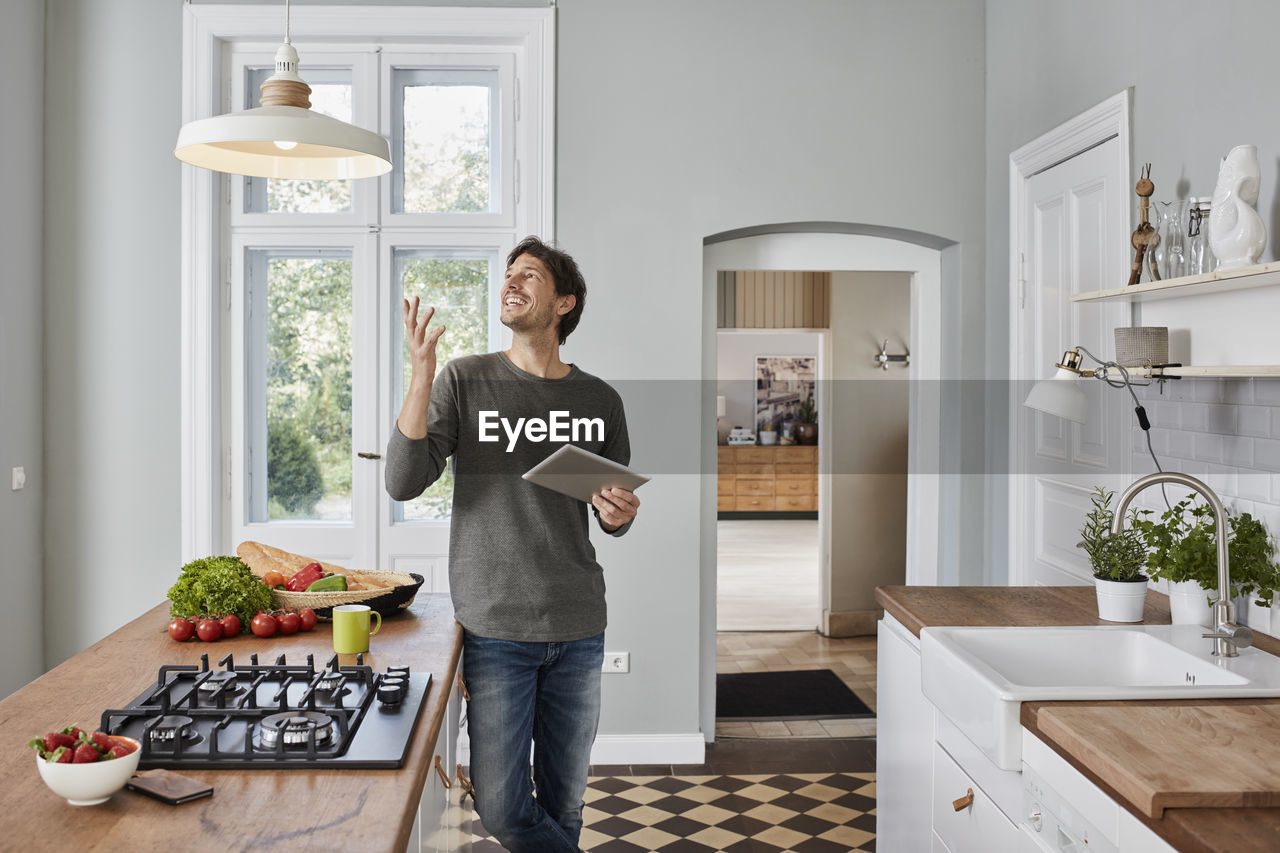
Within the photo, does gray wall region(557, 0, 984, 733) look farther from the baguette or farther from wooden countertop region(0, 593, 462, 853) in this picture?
wooden countertop region(0, 593, 462, 853)

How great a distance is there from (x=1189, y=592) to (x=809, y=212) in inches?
82.8

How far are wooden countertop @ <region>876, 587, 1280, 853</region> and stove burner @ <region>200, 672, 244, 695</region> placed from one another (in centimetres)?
133

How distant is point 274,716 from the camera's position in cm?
153

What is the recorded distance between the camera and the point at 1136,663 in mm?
2152

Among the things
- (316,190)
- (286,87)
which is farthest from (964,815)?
(316,190)

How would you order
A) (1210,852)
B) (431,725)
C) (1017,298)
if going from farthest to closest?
(1017,298) → (431,725) → (1210,852)

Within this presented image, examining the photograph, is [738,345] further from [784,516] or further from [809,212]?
[809,212]

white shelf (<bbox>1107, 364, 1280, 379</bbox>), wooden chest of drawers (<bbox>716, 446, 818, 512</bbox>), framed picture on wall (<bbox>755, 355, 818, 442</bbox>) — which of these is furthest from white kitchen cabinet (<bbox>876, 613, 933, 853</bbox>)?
framed picture on wall (<bbox>755, 355, 818, 442</bbox>)

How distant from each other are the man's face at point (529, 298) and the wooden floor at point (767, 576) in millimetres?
3911

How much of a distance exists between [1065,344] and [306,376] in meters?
2.74

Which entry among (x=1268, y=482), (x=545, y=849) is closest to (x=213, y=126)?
(x=545, y=849)

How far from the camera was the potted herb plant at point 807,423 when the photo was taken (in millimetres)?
11352

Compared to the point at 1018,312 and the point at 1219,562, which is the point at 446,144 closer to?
the point at 1018,312

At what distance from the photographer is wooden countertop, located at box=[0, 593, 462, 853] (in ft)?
3.92
